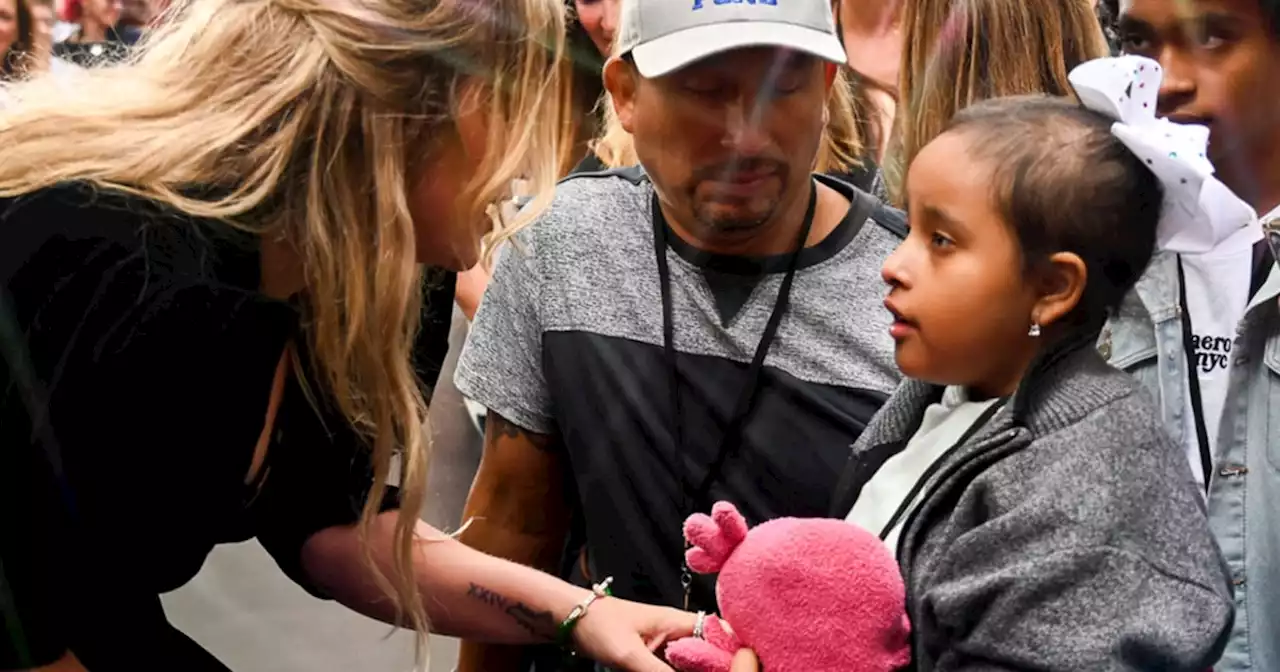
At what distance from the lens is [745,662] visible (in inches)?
36.1

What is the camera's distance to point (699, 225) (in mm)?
1191

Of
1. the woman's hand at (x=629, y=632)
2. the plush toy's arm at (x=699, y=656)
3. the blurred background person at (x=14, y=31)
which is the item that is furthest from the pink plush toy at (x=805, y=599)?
the blurred background person at (x=14, y=31)

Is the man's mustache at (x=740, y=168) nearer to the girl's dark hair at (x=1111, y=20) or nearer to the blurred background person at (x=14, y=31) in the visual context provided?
the girl's dark hair at (x=1111, y=20)

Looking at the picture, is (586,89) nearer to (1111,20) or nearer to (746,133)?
(746,133)

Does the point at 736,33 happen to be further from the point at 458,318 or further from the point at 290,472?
the point at 290,472

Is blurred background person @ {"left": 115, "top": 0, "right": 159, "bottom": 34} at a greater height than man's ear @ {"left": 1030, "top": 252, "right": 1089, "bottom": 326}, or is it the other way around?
blurred background person @ {"left": 115, "top": 0, "right": 159, "bottom": 34}

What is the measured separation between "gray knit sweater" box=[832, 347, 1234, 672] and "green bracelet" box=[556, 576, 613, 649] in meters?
0.36

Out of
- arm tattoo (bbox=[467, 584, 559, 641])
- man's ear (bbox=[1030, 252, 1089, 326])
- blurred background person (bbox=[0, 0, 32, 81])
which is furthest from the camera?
blurred background person (bbox=[0, 0, 32, 81])

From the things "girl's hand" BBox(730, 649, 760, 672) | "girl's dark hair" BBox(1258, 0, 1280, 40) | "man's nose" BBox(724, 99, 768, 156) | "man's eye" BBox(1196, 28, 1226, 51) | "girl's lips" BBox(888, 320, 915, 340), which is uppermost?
"girl's dark hair" BBox(1258, 0, 1280, 40)

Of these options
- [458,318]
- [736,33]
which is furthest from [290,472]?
[736,33]

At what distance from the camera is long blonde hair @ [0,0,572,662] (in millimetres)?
869

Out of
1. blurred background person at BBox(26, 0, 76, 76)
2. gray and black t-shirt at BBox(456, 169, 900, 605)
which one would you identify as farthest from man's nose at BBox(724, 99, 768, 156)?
blurred background person at BBox(26, 0, 76, 76)

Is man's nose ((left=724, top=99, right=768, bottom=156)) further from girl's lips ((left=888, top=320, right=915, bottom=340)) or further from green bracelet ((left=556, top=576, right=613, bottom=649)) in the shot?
green bracelet ((left=556, top=576, right=613, bottom=649))

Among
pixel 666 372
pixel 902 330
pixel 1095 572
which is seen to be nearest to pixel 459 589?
pixel 666 372
